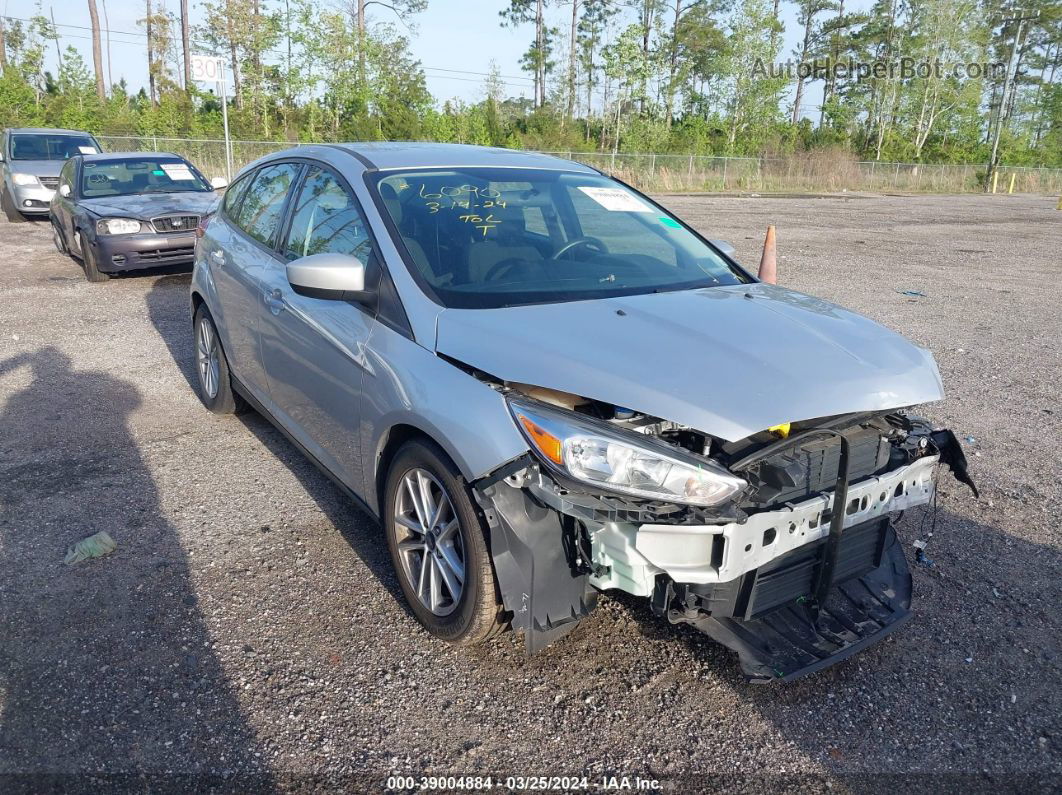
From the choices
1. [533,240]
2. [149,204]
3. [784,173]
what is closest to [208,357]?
[533,240]

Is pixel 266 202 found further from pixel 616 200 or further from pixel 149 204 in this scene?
pixel 149 204

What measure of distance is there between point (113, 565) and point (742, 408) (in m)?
2.85

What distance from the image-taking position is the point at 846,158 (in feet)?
139

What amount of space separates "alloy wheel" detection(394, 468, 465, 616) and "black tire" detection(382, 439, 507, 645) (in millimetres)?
17

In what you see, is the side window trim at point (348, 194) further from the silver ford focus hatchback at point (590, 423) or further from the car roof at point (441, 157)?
the car roof at point (441, 157)

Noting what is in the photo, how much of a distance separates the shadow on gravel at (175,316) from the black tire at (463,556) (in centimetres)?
380

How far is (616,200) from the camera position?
13.8 feet

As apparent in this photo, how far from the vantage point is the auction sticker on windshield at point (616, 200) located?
163 inches

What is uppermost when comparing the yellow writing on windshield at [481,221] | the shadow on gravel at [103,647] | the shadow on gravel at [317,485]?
the yellow writing on windshield at [481,221]

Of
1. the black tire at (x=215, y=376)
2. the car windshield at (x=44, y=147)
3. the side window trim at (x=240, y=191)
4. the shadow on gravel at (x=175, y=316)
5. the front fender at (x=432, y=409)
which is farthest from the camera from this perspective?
the car windshield at (x=44, y=147)

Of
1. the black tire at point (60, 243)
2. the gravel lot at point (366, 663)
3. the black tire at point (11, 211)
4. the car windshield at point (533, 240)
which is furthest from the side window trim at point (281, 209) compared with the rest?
the black tire at point (11, 211)

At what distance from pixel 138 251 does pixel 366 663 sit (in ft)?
27.8

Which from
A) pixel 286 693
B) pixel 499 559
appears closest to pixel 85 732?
pixel 286 693
